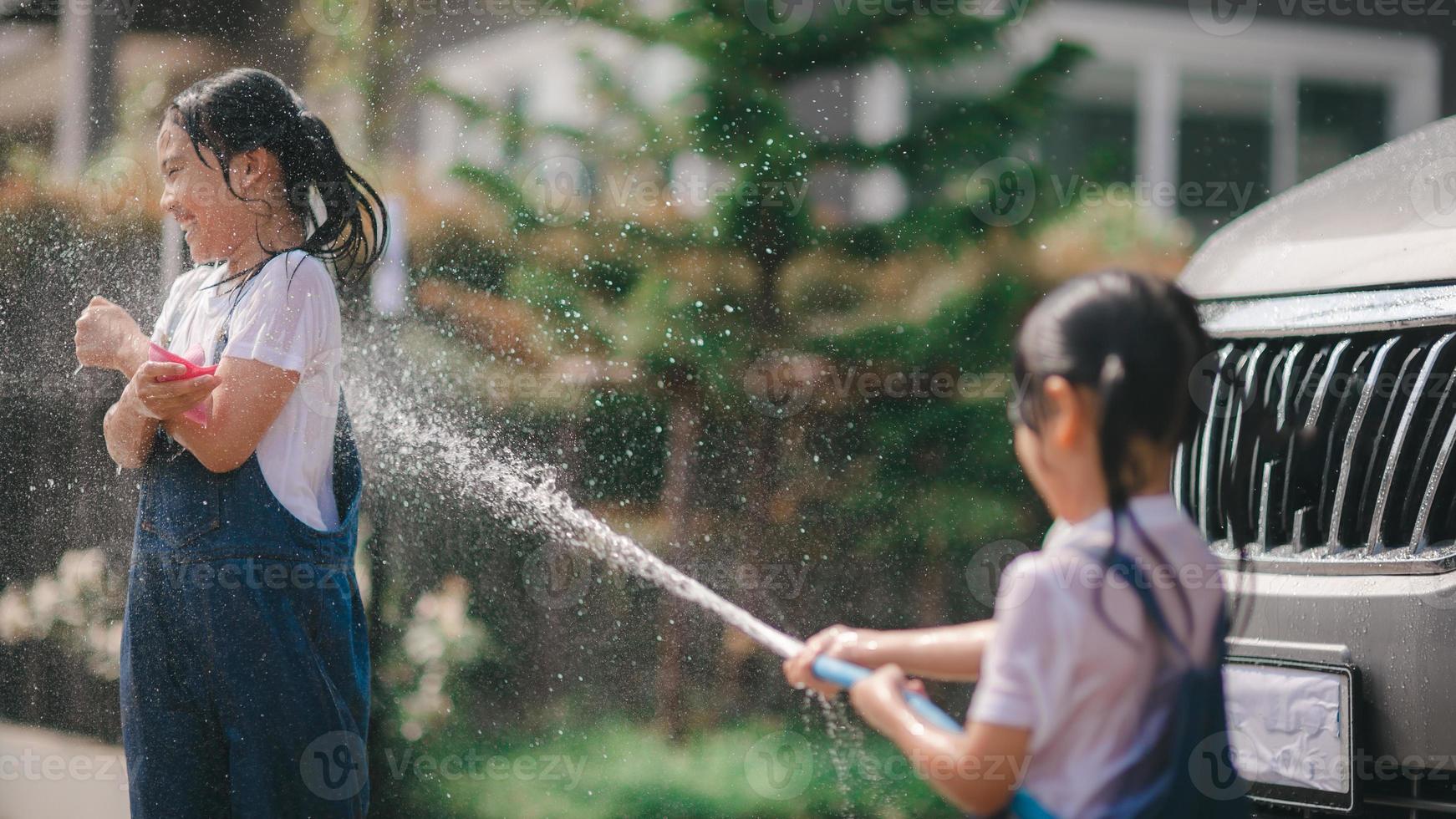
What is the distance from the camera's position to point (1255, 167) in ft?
32.1

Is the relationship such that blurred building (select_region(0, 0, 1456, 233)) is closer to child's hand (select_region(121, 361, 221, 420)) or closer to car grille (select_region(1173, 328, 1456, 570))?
car grille (select_region(1173, 328, 1456, 570))

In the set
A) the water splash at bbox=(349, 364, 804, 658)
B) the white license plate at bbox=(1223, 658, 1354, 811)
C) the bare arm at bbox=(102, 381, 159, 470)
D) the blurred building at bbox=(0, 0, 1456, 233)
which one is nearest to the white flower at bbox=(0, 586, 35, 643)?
the water splash at bbox=(349, 364, 804, 658)

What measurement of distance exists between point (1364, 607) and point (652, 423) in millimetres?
2291

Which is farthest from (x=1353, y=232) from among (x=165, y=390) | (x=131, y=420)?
(x=131, y=420)

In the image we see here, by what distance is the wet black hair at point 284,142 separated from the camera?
8.84 feet

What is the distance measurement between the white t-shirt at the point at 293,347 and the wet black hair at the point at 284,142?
73 millimetres

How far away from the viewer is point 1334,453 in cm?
278

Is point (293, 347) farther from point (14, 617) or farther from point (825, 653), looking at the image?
point (14, 617)

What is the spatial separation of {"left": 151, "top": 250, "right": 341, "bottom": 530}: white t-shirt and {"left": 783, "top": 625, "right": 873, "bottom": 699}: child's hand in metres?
1.19

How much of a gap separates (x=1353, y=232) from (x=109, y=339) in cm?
252

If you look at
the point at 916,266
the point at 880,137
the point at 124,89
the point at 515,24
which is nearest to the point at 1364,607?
the point at 916,266

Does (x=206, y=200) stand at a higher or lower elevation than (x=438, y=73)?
lower

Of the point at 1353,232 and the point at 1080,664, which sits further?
the point at 1353,232

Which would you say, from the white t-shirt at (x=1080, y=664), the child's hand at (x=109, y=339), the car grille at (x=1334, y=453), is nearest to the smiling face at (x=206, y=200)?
the child's hand at (x=109, y=339)
